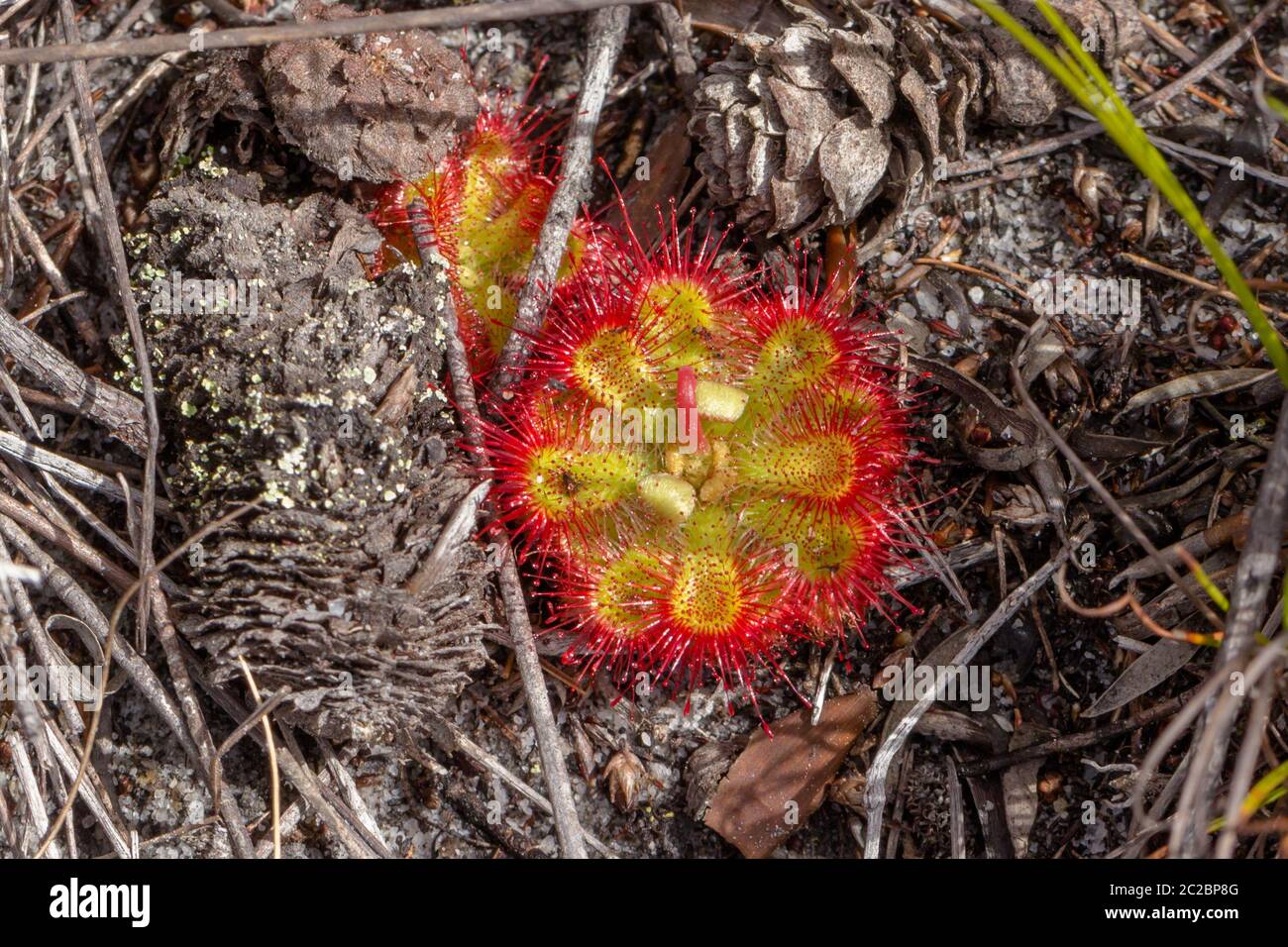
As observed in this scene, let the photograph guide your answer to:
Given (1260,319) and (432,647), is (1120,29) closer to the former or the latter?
(1260,319)

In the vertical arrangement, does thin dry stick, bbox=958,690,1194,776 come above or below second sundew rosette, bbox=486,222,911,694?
below

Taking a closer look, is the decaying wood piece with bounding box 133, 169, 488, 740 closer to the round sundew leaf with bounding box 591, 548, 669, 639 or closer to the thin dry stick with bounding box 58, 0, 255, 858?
the thin dry stick with bounding box 58, 0, 255, 858

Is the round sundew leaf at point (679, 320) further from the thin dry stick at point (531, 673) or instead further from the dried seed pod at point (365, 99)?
the dried seed pod at point (365, 99)

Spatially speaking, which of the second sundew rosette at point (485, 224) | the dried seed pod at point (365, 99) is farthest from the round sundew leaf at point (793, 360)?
the dried seed pod at point (365, 99)

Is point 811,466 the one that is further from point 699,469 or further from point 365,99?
point 365,99

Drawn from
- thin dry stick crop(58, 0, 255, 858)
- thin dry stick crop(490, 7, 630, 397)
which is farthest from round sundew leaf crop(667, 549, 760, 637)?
thin dry stick crop(58, 0, 255, 858)

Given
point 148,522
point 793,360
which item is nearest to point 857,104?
point 793,360

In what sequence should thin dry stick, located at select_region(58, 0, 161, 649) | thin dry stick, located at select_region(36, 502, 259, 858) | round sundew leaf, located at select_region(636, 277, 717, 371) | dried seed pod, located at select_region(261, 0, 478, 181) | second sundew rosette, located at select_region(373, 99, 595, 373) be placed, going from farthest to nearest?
second sundew rosette, located at select_region(373, 99, 595, 373) → round sundew leaf, located at select_region(636, 277, 717, 371) → dried seed pod, located at select_region(261, 0, 478, 181) → thin dry stick, located at select_region(58, 0, 161, 649) → thin dry stick, located at select_region(36, 502, 259, 858)
